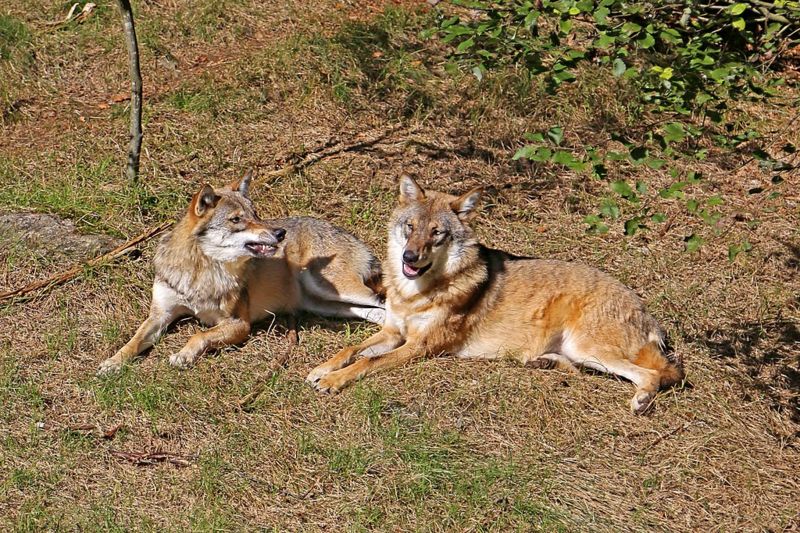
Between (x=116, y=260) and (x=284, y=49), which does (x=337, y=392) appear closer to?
(x=116, y=260)

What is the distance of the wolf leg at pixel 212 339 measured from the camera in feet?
21.1

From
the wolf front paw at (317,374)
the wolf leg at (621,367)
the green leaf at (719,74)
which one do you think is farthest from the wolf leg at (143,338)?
the green leaf at (719,74)

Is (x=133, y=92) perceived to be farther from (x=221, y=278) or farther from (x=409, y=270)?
(x=409, y=270)

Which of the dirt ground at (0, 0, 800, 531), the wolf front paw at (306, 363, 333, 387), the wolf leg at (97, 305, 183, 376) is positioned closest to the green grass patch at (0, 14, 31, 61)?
the dirt ground at (0, 0, 800, 531)

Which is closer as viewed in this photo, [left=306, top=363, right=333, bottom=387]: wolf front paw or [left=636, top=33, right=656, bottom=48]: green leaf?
[left=636, top=33, right=656, bottom=48]: green leaf

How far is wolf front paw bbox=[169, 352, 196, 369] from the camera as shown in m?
6.39

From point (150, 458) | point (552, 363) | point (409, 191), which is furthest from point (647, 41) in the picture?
point (150, 458)

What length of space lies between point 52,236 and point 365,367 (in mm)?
3029

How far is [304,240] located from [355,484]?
8.90 feet

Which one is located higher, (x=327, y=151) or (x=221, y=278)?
(x=327, y=151)

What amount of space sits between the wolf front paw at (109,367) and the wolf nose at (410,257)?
2129 mm

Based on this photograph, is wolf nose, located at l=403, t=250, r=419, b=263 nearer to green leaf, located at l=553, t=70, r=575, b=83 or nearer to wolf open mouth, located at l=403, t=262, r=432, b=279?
wolf open mouth, located at l=403, t=262, r=432, b=279

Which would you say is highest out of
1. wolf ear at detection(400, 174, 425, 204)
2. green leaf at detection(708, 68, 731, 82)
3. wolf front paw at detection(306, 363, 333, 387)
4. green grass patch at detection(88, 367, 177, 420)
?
green leaf at detection(708, 68, 731, 82)

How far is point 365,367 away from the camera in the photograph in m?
6.46
